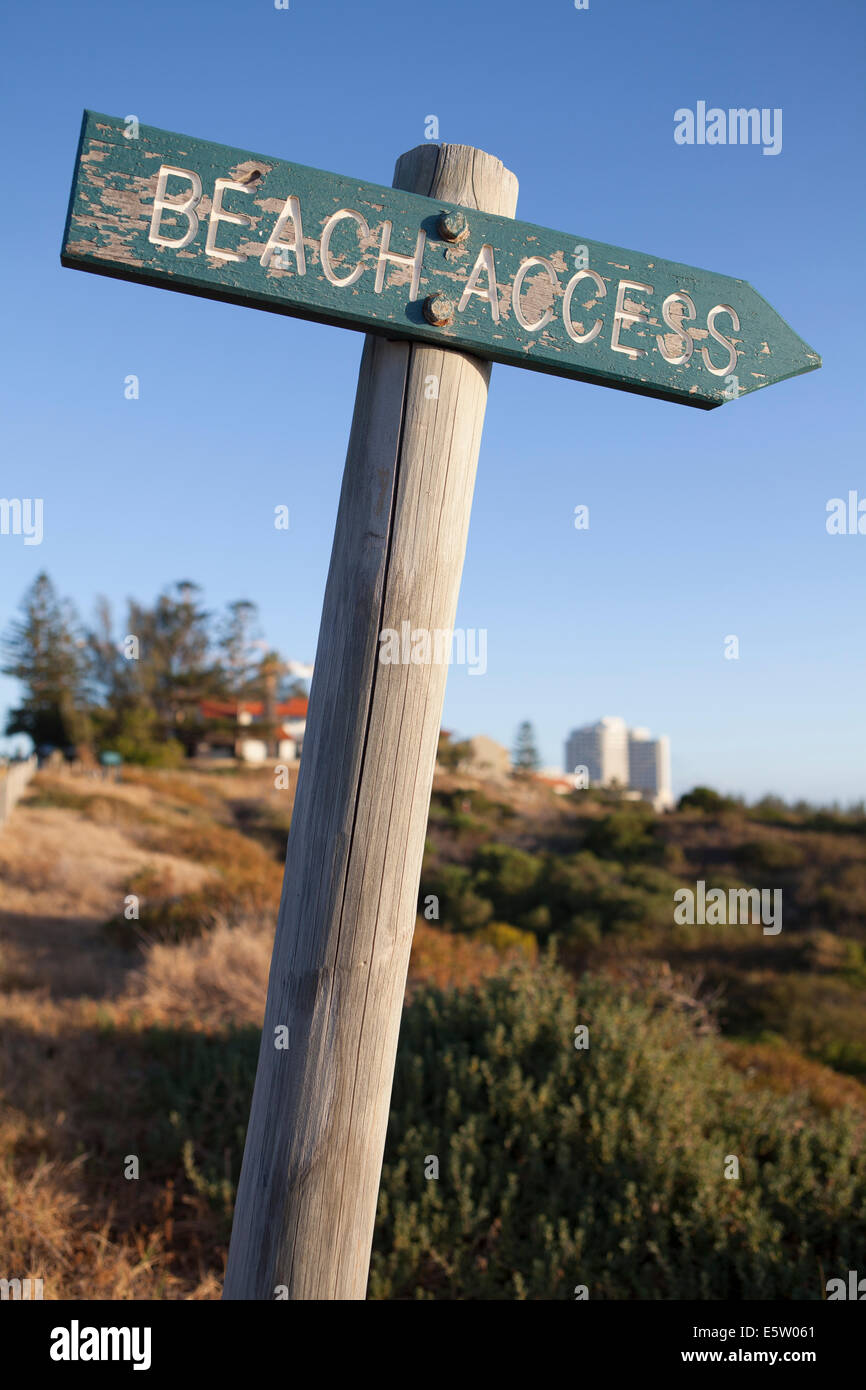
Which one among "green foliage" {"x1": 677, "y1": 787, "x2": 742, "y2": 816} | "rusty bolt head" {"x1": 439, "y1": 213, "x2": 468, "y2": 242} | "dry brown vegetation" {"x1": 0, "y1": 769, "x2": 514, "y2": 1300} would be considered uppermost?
"green foliage" {"x1": 677, "y1": 787, "x2": 742, "y2": 816}

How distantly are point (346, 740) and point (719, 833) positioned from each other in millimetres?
17860

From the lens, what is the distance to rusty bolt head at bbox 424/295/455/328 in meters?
1.51

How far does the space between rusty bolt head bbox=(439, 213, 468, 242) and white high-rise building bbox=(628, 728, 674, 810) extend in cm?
2595

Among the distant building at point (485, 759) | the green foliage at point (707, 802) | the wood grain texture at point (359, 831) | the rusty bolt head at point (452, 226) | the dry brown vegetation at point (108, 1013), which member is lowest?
the dry brown vegetation at point (108, 1013)

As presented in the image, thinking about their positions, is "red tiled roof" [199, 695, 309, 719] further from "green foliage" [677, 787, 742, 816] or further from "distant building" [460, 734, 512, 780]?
"green foliage" [677, 787, 742, 816]

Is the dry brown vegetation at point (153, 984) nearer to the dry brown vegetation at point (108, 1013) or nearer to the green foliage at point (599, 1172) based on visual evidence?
the dry brown vegetation at point (108, 1013)

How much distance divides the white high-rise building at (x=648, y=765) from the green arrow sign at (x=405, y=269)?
25688 mm

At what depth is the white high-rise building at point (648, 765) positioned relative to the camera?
2901cm

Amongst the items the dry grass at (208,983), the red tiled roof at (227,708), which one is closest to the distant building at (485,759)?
the red tiled roof at (227,708)

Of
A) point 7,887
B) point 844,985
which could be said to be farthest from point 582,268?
point 7,887

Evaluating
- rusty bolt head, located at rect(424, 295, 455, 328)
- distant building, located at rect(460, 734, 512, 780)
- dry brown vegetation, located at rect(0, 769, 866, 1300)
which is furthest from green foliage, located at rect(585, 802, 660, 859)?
rusty bolt head, located at rect(424, 295, 455, 328)

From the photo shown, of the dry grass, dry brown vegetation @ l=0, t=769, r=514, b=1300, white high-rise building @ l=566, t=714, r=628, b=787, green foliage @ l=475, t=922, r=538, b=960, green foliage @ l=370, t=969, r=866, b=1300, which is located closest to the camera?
green foliage @ l=370, t=969, r=866, b=1300
